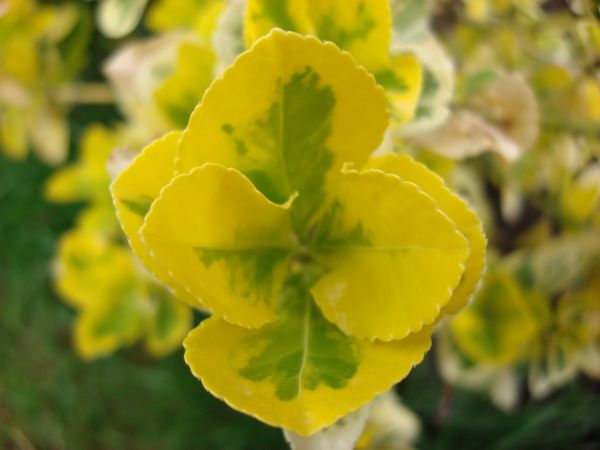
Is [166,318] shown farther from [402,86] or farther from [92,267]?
[402,86]

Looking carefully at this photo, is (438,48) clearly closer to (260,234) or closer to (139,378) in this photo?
(260,234)

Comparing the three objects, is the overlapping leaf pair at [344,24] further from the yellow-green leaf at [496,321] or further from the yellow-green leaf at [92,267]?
the yellow-green leaf at [92,267]

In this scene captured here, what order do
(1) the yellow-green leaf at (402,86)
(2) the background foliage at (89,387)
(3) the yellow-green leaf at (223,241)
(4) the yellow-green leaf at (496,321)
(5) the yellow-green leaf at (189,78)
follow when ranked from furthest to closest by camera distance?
(2) the background foliage at (89,387) < (4) the yellow-green leaf at (496,321) < (5) the yellow-green leaf at (189,78) < (1) the yellow-green leaf at (402,86) < (3) the yellow-green leaf at (223,241)

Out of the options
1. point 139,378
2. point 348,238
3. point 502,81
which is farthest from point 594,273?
point 139,378

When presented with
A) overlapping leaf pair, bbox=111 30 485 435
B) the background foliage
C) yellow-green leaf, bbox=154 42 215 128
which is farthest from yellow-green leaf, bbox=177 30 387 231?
the background foliage

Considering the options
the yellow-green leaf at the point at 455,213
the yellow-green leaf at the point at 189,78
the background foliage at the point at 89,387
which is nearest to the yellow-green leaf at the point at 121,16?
the yellow-green leaf at the point at 189,78

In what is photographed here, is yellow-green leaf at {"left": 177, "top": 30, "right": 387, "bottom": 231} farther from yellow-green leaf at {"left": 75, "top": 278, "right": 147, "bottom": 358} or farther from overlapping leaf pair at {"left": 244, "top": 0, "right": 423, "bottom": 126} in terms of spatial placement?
yellow-green leaf at {"left": 75, "top": 278, "right": 147, "bottom": 358}

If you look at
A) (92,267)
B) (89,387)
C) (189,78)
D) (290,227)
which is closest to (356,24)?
(290,227)
